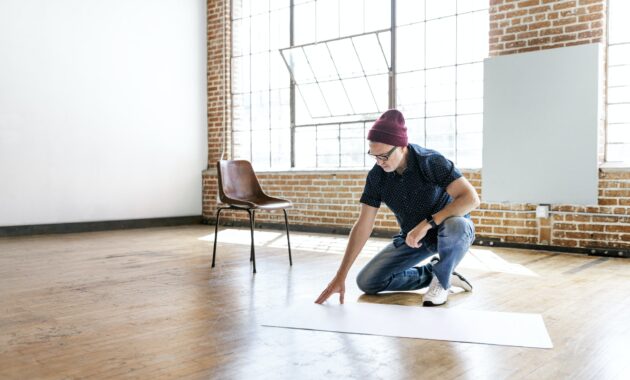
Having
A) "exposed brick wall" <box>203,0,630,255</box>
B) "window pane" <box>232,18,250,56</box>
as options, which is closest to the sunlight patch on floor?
"exposed brick wall" <box>203,0,630,255</box>

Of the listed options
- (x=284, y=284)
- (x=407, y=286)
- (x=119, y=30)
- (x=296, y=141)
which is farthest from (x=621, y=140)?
(x=119, y=30)

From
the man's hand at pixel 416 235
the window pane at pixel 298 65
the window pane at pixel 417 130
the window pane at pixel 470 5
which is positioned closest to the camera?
the man's hand at pixel 416 235

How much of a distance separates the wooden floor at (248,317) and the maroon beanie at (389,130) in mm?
874

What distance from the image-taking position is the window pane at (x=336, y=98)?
6.73m

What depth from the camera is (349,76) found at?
6.68 meters

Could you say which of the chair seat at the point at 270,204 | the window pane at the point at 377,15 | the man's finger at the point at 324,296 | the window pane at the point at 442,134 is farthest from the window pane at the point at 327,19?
the man's finger at the point at 324,296

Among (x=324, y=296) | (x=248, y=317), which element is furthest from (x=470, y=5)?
(x=248, y=317)

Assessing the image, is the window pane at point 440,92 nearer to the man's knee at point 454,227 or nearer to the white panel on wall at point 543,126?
the white panel on wall at point 543,126

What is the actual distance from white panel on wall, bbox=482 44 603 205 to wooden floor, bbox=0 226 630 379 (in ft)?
1.88

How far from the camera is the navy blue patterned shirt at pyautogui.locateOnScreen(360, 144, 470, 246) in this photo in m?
2.81

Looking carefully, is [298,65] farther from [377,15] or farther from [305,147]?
[377,15]

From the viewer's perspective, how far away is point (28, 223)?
6.27 metres

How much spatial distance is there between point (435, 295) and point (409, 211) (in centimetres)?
43

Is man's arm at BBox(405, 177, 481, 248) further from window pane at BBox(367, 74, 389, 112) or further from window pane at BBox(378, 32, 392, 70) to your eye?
window pane at BBox(378, 32, 392, 70)
